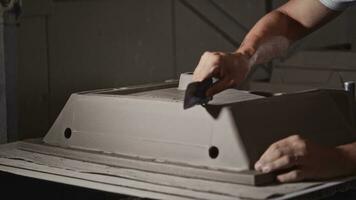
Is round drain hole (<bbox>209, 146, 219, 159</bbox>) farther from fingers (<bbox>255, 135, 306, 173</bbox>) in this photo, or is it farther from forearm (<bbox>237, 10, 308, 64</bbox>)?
forearm (<bbox>237, 10, 308, 64</bbox>)

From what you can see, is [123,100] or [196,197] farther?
[123,100]

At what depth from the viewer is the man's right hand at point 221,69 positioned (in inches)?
57.1

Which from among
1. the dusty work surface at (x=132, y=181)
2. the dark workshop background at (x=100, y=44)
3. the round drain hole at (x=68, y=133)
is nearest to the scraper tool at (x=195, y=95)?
the dusty work surface at (x=132, y=181)

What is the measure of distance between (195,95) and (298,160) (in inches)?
9.6

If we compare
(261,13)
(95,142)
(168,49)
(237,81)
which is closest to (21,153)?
(95,142)

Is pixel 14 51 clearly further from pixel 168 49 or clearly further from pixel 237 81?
pixel 168 49

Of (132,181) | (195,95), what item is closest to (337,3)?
(195,95)

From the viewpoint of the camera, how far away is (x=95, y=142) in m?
1.57

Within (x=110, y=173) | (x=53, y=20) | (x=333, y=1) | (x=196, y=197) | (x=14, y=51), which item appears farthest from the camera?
(x=53, y=20)

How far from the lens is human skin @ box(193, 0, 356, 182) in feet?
4.21

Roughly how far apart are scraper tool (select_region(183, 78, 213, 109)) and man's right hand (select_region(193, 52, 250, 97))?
0.01 m

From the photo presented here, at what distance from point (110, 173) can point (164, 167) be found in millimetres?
104

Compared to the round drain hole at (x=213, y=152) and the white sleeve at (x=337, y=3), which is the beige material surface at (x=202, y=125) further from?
the white sleeve at (x=337, y=3)

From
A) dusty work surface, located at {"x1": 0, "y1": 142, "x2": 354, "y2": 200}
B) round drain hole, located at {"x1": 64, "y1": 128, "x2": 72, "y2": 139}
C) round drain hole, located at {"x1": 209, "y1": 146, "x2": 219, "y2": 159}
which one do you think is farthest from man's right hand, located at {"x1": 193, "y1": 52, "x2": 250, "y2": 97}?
round drain hole, located at {"x1": 64, "y1": 128, "x2": 72, "y2": 139}
